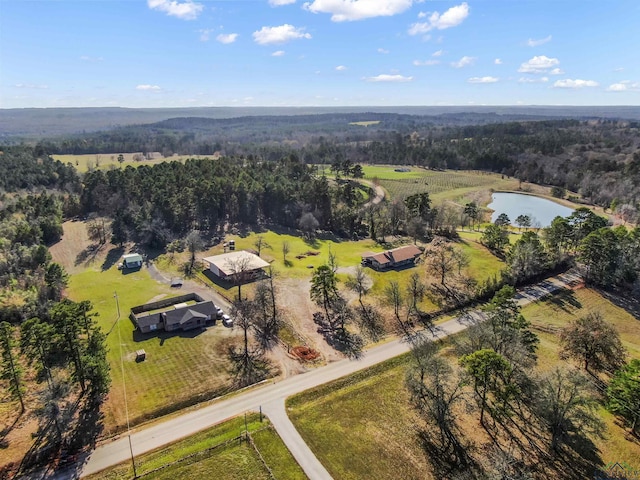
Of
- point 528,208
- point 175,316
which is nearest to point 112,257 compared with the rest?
point 175,316

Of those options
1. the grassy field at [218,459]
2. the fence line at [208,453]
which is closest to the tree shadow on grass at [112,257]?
the grassy field at [218,459]

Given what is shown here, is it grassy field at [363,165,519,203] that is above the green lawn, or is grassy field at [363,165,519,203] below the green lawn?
below

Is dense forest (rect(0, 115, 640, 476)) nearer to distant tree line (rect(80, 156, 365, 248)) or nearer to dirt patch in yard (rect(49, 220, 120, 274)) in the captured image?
distant tree line (rect(80, 156, 365, 248))

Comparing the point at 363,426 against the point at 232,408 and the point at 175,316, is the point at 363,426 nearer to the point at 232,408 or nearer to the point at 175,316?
the point at 232,408

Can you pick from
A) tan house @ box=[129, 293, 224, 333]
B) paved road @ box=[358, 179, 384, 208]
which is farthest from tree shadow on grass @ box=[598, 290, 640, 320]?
paved road @ box=[358, 179, 384, 208]

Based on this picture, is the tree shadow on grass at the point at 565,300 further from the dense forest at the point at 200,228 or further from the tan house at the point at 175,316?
the tan house at the point at 175,316

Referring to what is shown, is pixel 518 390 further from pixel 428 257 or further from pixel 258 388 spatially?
pixel 428 257
